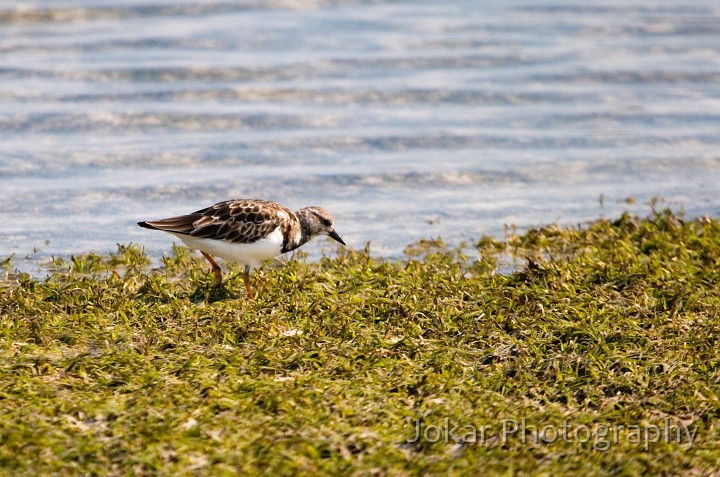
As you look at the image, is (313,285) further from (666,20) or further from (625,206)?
(666,20)

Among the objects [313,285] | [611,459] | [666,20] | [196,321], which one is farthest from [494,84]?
[611,459]

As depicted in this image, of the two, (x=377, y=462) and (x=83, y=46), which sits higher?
(x=83, y=46)

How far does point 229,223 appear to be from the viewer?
31.4 ft

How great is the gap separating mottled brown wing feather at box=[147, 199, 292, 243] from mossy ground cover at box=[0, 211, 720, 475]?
0.44 meters

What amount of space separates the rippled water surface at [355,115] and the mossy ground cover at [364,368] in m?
2.22

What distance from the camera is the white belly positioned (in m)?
9.51

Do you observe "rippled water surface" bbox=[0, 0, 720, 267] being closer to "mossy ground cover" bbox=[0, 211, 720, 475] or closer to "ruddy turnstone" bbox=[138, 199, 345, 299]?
"ruddy turnstone" bbox=[138, 199, 345, 299]

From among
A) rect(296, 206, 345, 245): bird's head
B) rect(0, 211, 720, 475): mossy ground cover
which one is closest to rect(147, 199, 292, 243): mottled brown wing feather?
rect(0, 211, 720, 475): mossy ground cover

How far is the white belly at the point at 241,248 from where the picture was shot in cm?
951

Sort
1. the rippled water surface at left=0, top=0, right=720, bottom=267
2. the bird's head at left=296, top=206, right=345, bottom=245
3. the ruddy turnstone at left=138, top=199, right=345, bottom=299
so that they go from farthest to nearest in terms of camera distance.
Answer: the rippled water surface at left=0, top=0, right=720, bottom=267, the bird's head at left=296, top=206, right=345, bottom=245, the ruddy turnstone at left=138, top=199, right=345, bottom=299

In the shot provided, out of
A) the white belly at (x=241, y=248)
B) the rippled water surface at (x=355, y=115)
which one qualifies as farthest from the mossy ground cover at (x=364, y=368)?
the rippled water surface at (x=355, y=115)

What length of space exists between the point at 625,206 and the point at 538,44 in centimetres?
842

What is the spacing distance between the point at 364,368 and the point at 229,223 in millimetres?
2376

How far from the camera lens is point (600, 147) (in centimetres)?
1608
